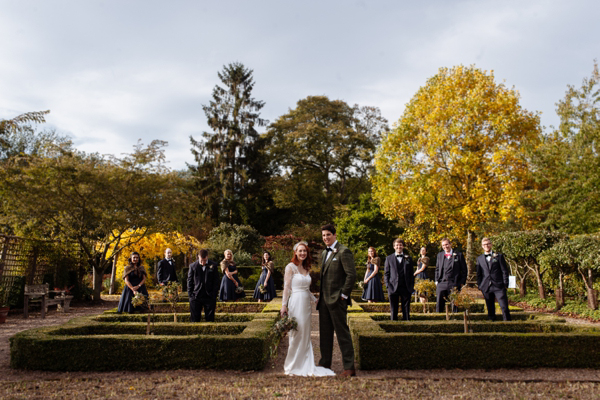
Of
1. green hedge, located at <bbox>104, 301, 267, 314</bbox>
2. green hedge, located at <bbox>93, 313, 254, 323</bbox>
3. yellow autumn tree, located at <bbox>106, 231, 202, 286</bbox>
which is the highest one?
yellow autumn tree, located at <bbox>106, 231, 202, 286</bbox>

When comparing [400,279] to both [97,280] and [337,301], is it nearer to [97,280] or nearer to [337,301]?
[337,301]

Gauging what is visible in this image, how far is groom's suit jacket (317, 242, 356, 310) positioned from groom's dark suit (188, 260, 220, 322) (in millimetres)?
3799

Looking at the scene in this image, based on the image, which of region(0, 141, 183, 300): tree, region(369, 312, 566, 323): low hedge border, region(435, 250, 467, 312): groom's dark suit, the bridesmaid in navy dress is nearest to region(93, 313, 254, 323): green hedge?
the bridesmaid in navy dress

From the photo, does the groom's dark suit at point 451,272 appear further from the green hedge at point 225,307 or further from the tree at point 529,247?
the green hedge at point 225,307

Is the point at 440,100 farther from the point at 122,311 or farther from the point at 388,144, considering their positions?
the point at 122,311

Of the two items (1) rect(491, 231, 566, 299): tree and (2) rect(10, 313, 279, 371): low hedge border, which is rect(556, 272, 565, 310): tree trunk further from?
(2) rect(10, 313, 279, 371): low hedge border

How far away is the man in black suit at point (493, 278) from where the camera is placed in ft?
28.7

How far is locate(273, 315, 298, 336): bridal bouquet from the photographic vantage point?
5.85 meters

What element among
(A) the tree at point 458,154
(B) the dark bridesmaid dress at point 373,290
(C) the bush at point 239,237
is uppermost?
(A) the tree at point 458,154

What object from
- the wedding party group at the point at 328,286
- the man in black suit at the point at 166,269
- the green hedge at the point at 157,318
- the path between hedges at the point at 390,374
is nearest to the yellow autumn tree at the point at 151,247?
the wedding party group at the point at 328,286

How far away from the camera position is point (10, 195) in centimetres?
1595

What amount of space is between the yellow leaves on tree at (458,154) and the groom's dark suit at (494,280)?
1067 centimetres

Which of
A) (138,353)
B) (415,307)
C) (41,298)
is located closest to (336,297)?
(138,353)

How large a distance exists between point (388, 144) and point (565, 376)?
1760 cm
